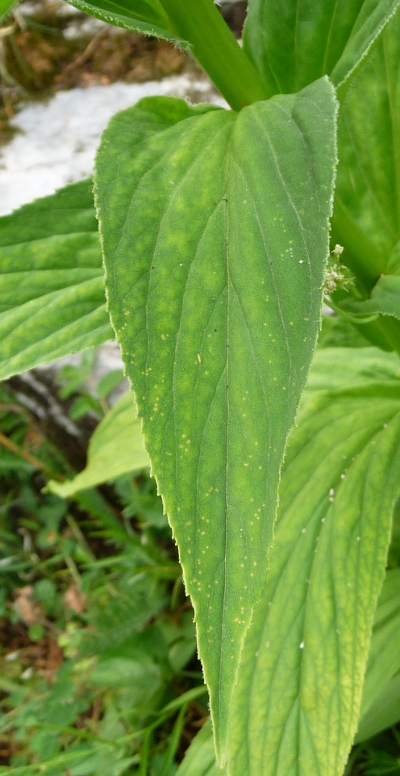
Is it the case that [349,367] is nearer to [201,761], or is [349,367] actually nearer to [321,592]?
[321,592]

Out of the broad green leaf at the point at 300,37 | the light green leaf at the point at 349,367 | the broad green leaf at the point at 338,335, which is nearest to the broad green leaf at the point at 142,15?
the broad green leaf at the point at 300,37

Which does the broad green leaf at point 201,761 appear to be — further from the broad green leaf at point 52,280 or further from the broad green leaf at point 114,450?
the broad green leaf at point 52,280

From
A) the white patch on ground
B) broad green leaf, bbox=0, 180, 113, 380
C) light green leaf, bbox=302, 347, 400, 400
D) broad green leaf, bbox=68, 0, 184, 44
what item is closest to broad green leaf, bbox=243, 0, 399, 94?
broad green leaf, bbox=68, 0, 184, 44

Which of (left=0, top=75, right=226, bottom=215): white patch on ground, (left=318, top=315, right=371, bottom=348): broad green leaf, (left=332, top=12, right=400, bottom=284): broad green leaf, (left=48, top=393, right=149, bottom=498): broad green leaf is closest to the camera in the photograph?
(left=332, top=12, right=400, bottom=284): broad green leaf

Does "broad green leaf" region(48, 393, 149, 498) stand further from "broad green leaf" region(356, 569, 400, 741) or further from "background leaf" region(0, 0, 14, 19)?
"background leaf" region(0, 0, 14, 19)

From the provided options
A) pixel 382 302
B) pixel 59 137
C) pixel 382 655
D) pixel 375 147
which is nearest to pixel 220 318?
pixel 382 302

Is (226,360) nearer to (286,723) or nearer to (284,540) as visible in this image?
(284,540)

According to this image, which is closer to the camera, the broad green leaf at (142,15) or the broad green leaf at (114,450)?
the broad green leaf at (142,15)

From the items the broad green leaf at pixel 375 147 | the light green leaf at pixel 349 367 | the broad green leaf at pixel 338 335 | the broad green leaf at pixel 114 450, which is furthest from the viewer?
the broad green leaf at pixel 114 450
